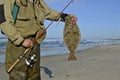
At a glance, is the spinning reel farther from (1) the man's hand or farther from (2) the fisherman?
(1) the man's hand

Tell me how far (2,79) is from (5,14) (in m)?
6.14

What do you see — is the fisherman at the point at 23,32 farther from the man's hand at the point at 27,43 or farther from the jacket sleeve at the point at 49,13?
the jacket sleeve at the point at 49,13

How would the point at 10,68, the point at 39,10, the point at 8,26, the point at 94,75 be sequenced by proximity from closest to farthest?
the point at 8,26, the point at 10,68, the point at 39,10, the point at 94,75

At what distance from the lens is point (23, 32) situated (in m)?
4.82

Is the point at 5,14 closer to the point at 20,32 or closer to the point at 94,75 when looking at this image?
the point at 20,32

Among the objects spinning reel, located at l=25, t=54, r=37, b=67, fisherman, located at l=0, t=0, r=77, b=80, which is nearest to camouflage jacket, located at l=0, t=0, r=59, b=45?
fisherman, located at l=0, t=0, r=77, b=80

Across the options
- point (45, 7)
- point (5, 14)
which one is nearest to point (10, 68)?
point (5, 14)

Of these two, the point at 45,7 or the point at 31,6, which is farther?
the point at 45,7

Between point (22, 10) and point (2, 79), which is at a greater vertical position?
point (22, 10)

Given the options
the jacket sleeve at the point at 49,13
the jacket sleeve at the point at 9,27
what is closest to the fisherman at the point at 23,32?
the jacket sleeve at the point at 9,27

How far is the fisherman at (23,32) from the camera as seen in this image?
14.9ft

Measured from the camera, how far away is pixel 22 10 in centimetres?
480

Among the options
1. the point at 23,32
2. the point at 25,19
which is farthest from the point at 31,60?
the point at 25,19

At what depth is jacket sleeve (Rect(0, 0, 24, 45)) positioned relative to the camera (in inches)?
176
